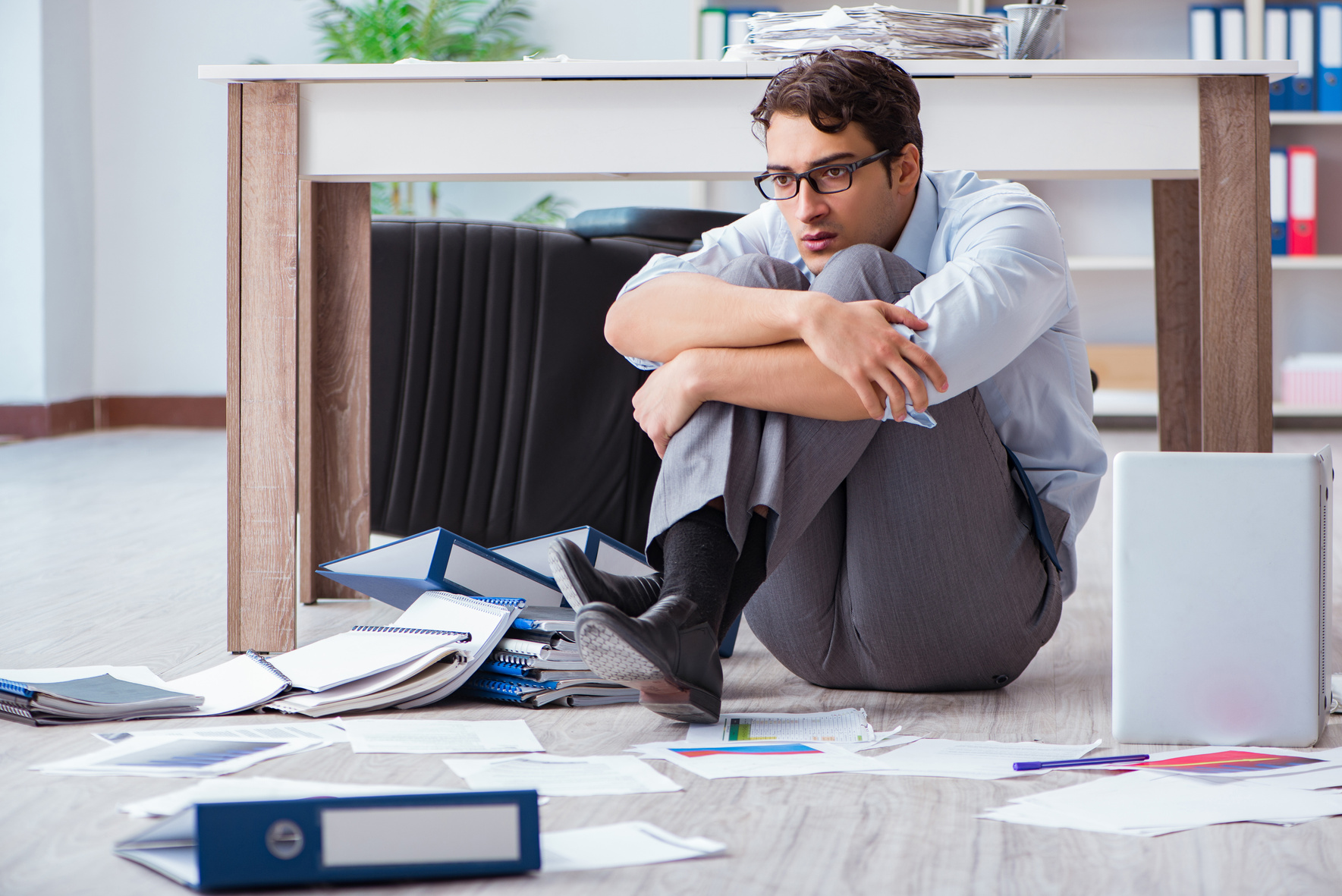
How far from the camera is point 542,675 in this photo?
4.17 feet

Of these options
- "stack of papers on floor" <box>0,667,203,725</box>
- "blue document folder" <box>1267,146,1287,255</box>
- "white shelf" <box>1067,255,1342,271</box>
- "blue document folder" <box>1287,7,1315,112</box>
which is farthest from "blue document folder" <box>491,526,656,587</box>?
"blue document folder" <box>1287,7,1315,112</box>

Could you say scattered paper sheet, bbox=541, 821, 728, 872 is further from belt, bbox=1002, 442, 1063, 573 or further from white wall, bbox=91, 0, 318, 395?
white wall, bbox=91, 0, 318, 395

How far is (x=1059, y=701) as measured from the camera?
4.24 ft

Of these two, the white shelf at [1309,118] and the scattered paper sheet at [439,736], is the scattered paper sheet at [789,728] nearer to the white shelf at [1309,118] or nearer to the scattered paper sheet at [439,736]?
the scattered paper sheet at [439,736]

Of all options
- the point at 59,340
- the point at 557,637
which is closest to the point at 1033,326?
the point at 557,637

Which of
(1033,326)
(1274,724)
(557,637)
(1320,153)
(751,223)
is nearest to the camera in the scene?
(1274,724)

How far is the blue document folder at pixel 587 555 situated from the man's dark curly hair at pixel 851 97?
0.58 m

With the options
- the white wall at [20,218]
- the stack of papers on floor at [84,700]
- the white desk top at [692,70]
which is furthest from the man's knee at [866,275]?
the white wall at [20,218]

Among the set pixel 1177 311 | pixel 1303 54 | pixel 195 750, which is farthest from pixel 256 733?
pixel 1303 54

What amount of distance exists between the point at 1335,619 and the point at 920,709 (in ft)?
2.58

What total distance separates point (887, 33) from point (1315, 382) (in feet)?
11.8

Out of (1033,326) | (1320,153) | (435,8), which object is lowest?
(1033,326)

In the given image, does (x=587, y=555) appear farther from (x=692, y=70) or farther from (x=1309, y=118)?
(x=1309, y=118)

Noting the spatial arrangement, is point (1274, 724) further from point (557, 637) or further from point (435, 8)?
point (435, 8)
